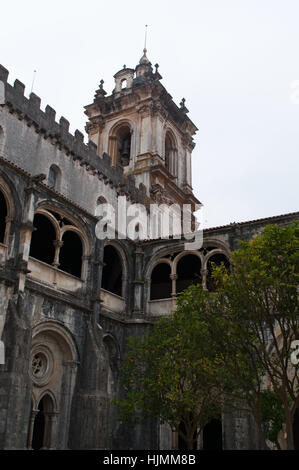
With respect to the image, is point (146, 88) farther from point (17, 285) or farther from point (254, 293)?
point (254, 293)

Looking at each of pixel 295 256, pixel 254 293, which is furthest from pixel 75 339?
pixel 295 256

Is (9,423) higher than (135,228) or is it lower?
lower

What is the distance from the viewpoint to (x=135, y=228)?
26.9 metres

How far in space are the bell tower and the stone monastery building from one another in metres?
2.80

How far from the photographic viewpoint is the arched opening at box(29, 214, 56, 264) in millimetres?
21203

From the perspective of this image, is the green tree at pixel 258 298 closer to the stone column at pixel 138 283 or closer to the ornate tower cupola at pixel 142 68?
the stone column at pixel 138 283

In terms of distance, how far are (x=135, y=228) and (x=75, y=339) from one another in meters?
9.43

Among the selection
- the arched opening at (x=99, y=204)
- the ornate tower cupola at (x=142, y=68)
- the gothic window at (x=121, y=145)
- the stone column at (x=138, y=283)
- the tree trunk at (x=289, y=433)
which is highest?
the ornate tower cupola at (x=142, y=68)

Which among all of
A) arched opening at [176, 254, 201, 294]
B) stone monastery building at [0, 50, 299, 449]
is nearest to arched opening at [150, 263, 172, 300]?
stone monastery building at [0, 50, 299, 449]

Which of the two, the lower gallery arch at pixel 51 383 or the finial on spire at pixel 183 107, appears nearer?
the lower gallery arch at pixel 51 383

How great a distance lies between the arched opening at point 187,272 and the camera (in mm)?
24953

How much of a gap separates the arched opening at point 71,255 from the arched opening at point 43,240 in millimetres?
590

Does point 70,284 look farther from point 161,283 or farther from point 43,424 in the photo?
point 161,283

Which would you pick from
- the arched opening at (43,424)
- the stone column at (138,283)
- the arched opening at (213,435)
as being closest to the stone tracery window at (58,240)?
the stone column at (138,283)
